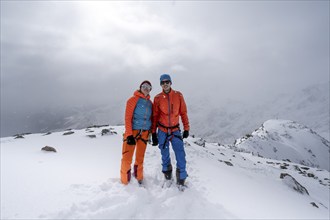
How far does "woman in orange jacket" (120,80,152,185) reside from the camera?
850 centimetres

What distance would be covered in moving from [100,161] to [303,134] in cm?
14226

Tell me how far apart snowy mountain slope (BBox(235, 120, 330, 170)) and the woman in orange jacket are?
3018 inches

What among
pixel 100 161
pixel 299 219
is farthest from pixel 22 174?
pixel 299 219

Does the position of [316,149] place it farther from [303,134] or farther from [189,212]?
[189,212]

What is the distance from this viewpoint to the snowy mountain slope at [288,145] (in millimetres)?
89062

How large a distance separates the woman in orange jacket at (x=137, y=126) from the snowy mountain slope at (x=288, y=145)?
76.7 metres

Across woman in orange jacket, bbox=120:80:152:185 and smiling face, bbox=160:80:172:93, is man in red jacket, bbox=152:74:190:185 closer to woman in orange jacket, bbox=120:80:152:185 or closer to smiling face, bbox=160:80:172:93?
smiling face, bbox=160:80:172:93

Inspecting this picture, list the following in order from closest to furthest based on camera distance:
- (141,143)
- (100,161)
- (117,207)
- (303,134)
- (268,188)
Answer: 1. (117,207)
2. (141,143)
3. (100,161)
4. (268,188)
5. (303,134)

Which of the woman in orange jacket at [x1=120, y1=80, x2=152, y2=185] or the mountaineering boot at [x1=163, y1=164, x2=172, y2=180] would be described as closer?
the woman in orange jacket at [x1=120, y1=80, x2=152, y2=185]

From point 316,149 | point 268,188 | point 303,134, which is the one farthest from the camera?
point 303,134

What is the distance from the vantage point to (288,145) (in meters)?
105

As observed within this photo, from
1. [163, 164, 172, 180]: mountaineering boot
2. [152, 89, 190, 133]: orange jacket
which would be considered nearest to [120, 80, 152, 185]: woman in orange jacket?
[152, 89, 190, 133]: orange jacket

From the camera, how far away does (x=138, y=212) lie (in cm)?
701

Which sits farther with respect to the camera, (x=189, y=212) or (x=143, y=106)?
(x=143, y=106)
